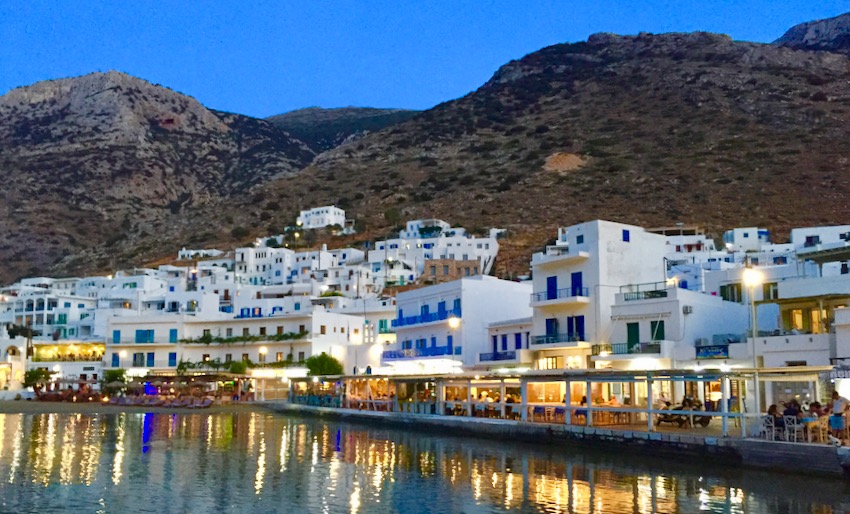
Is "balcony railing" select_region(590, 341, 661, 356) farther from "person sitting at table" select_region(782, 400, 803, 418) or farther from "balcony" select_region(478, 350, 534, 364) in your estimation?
"person sitting at table" select_region(782, 400, 803, 418)

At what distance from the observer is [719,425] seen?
1158 inches

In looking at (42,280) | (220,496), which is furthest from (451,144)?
(220,496)

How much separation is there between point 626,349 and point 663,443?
10952mm

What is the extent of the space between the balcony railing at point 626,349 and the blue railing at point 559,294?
270 centimetres

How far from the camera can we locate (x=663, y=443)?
25.0m

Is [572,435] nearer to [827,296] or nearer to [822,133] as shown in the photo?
[827,296]

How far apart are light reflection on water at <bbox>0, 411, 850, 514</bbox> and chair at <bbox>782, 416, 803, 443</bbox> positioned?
139cm

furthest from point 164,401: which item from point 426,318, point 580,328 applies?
point 580,328

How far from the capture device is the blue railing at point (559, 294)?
3881 cm

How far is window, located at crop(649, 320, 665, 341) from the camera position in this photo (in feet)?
115

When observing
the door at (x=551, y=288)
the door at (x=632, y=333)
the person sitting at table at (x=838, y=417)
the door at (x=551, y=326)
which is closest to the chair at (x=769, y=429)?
the person sitting at table at (x=838, y=417)

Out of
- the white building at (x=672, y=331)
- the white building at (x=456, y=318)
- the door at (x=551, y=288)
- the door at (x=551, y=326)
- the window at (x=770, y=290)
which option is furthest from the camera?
the white building at (x=456, y=318)

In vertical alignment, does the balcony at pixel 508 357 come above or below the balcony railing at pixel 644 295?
below

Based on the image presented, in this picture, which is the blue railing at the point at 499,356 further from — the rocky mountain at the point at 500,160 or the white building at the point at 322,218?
the white building at the point at 322,218
